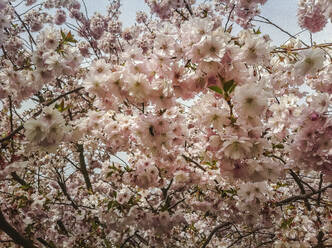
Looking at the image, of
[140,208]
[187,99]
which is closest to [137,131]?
[187,99]

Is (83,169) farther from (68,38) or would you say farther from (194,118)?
(194,118)

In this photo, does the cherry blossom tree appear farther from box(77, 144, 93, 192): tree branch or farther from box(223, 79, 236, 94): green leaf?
box(77, 144, 93, 192): tree branch

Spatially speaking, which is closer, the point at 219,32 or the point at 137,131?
the point at 219,32

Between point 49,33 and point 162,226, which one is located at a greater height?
point 49,33

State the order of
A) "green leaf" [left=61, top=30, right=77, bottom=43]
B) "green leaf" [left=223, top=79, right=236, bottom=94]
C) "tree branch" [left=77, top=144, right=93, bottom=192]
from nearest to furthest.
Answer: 1. "green leaf" [left=223, top=79, right=236, bottom=94]
2. "green leaf" [left=61, top=30, right=77, bottom=43]
3. "tree branch" [left=77, top=144, right=93, bottom=192]

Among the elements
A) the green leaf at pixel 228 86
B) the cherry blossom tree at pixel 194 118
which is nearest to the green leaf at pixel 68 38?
the cherry blossom tree at pixel 194 118

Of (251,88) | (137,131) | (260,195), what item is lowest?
(137,131)

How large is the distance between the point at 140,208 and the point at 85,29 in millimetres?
6047

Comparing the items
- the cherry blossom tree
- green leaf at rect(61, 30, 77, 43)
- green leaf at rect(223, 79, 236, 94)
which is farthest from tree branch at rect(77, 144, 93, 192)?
green leaf at rect(223, 79, 236, 94)

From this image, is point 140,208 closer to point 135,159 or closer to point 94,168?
point 135,159

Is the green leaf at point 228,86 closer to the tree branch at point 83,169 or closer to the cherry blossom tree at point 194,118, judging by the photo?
the cherry blossom tree at point 194,118

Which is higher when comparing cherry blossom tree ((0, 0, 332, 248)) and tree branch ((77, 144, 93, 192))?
tree branch ((77, 144, 93, 192))

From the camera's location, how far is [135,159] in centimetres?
333

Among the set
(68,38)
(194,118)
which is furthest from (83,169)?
(194,118)
